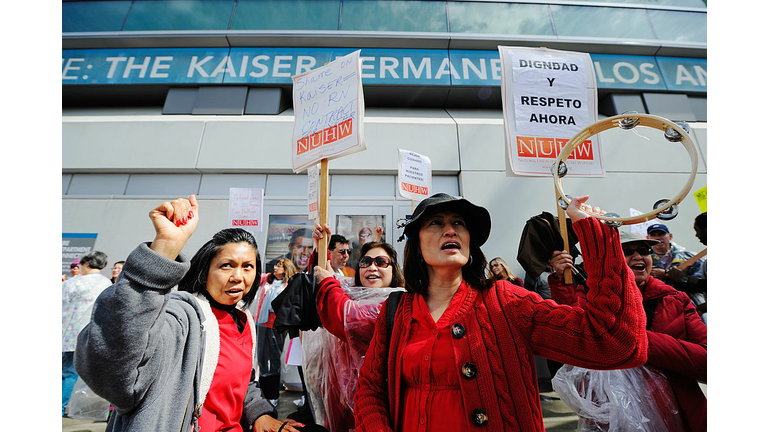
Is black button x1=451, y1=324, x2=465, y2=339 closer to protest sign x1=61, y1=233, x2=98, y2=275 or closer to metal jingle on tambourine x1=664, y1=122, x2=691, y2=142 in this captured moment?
metal jingle on tambourine x1=664, y1=122, x2=691, y2=142

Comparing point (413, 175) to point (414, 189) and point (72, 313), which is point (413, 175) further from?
point (72, 313)

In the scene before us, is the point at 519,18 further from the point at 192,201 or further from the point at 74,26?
the point at 74,26

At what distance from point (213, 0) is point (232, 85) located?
283 cm

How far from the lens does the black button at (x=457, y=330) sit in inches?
55.3

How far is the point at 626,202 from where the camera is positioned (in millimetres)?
7512

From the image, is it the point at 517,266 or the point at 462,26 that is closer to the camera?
the point at 517,266

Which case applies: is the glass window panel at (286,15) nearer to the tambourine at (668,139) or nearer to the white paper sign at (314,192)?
the white paper sign at (314,192)

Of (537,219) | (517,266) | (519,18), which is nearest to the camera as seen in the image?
(537,219)

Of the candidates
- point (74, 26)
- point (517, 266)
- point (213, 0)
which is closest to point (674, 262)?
point (517, 266)

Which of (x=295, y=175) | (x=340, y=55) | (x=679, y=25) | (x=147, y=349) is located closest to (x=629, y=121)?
(x=147, y=349)

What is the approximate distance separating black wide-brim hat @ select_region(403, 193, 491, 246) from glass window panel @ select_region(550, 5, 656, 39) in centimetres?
972

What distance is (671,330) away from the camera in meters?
2.06

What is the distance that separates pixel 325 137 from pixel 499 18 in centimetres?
877

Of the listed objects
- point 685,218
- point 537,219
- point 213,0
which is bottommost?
point 537,219
